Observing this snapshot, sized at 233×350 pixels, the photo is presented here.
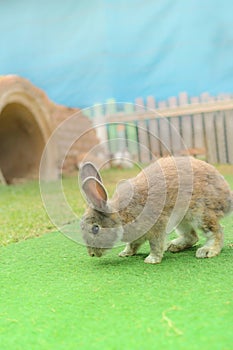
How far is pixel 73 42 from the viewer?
297 inches

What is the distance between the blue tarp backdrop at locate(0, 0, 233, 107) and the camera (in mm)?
7004

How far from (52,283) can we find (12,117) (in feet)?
16.8

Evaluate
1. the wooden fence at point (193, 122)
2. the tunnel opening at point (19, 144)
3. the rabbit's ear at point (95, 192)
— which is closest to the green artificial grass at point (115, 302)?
the rabbit's ear at point (95, 192)

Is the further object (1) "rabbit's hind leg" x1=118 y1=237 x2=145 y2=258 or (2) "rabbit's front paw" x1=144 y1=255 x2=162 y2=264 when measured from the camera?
(1) "rabbit's hind leg" x1=118 y1=237 x2=145 y2=258

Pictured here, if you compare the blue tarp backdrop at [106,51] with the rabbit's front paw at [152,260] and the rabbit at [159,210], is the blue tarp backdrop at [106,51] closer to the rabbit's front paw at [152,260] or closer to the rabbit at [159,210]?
the rabbit at [159,210]

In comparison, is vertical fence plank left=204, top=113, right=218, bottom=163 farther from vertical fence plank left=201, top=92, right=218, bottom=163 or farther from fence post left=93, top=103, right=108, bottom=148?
fence post left=93, top=103, right=108, bottom=148

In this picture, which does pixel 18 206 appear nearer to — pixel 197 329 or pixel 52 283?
pixel 52 283

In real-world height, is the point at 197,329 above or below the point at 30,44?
below

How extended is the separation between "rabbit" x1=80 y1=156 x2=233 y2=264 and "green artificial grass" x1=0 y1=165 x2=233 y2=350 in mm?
97

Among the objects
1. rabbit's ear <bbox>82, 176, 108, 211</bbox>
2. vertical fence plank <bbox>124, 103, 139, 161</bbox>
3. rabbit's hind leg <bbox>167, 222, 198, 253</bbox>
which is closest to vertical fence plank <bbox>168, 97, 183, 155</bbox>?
vertical fence plank <bbox>124, 103, 139, 161</bbox>

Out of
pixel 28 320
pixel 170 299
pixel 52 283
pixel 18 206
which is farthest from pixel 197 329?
pixel 18 206

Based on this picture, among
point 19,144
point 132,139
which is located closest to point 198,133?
point 19,144

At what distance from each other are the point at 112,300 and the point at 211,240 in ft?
2.31

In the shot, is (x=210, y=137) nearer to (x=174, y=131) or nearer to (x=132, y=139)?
(x=174, y=131)
